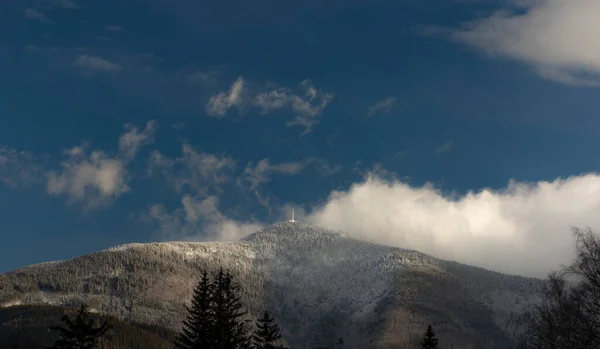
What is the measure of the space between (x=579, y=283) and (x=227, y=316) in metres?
31.5

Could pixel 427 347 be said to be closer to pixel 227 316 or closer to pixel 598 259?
pixel 227 316

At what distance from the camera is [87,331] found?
41969 mm

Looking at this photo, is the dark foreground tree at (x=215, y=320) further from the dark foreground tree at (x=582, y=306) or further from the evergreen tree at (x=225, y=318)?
the dark foreground tree at (x=582, y=306)

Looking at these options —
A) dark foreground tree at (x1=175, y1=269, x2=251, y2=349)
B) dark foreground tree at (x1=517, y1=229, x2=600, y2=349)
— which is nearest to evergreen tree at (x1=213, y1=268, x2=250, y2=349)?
dark foreground tree at (x1=175, y1=269, x2=251, y2=349)

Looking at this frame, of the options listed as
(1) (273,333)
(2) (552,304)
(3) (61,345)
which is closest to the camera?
(3) (61,345)

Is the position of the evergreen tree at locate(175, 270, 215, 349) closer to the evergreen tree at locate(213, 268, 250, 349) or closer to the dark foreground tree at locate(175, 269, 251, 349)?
the dark foreground tree at locate(175, 269, 251, 349)

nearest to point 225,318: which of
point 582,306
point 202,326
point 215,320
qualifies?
point 215,320

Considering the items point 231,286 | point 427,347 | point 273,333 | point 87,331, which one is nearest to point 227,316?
point 231,286

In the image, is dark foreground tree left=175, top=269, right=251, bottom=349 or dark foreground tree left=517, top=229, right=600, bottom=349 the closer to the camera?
dark foreground tree left=517, top=229, right=600, bottom=349

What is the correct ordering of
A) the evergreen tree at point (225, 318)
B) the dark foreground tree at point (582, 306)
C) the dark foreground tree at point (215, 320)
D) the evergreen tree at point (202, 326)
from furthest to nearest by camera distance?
the evergreen tree at point (202, 326) → the dark foreground tree at point (215, 320) → the evergreen tree at point (225, 318) → the dark foreground tree at point (582, 306)

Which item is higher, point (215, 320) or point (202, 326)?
point (215, 320)

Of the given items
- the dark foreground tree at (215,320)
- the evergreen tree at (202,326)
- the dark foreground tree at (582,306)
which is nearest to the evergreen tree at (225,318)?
the dark foreground tree at (215,320)

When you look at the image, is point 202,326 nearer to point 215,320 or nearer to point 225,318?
point 215,320

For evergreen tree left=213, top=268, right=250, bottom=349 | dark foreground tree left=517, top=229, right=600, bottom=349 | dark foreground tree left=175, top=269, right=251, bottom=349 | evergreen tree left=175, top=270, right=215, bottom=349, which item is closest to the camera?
dark foreground tree left=517, top=229, right=600, bottom=349
